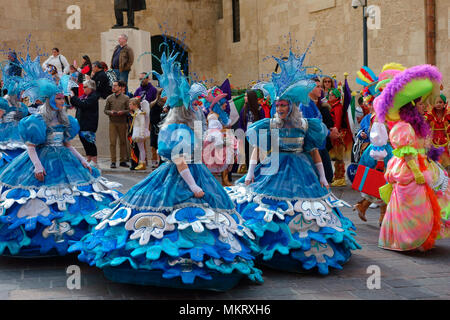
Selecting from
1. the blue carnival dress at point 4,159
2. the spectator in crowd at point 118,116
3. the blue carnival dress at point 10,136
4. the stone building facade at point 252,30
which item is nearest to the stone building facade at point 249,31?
the stone building facade at point 252,30

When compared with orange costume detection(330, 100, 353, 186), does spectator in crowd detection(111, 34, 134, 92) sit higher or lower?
higher

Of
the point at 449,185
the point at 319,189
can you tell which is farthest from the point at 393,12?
the point at 319,189

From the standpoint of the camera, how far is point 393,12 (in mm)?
17844

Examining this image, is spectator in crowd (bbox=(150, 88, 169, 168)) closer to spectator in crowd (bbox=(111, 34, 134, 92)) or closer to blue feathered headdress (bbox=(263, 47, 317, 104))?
spectator in crowd (bbox=(111, 34, 134, 92))

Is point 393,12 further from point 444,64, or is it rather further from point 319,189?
point 319,189

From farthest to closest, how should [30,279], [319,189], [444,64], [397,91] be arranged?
[444,64]
[397,91]
[319,189]
[30,279]

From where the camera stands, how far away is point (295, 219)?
19.7 ft

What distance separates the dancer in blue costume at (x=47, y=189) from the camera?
629 cm

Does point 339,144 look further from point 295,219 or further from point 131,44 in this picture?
point 131,44

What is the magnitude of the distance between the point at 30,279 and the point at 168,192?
5.46ft

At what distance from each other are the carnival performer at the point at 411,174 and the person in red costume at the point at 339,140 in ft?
15.8

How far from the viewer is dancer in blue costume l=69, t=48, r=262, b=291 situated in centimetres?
505

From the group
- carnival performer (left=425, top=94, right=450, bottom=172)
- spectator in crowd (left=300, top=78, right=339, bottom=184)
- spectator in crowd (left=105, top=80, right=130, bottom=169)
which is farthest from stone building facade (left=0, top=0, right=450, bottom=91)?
spectator in crowd (left=105, top=80, right=130, bottom=169)

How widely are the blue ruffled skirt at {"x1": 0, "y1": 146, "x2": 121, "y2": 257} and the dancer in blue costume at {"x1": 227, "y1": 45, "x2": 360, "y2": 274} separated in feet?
5.30
